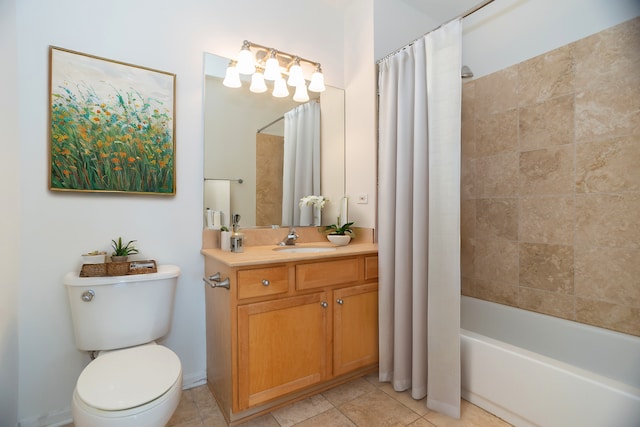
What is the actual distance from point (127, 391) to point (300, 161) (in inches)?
64.8

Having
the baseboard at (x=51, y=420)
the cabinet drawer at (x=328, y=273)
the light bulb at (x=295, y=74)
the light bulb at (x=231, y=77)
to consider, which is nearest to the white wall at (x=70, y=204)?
the baseboard at (x=51, y=420)

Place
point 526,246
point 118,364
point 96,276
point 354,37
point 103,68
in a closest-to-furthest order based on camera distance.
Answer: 1. point 118,364
2. point 96,276
3. point 103,68
4. point 526,246
5. point 354,37

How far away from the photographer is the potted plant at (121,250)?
1.51 meters

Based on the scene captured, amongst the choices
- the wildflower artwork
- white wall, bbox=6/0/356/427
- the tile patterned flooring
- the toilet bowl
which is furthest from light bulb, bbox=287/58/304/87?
the tile patterned flooring

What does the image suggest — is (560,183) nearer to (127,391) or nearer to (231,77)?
(231,77)

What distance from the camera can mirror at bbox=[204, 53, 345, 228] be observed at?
1.85 meters

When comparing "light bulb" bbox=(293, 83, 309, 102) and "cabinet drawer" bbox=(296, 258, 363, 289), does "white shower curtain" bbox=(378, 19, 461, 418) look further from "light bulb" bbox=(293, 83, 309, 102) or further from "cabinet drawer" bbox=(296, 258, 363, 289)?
"light bulb" bbox=(293, 83, 309, 102)

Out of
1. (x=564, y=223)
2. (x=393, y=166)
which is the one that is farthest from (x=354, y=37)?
(x=564, y=223)

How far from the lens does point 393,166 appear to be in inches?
72.9

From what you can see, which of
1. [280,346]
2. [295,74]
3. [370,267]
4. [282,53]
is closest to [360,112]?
[295,74]

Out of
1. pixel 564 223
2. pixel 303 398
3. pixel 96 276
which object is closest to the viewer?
pixel 96 276

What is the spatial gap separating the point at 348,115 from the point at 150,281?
69.3 inches

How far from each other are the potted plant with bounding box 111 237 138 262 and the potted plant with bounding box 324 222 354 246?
121cm

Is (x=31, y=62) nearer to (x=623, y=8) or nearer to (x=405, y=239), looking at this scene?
(x=405, y=239)
